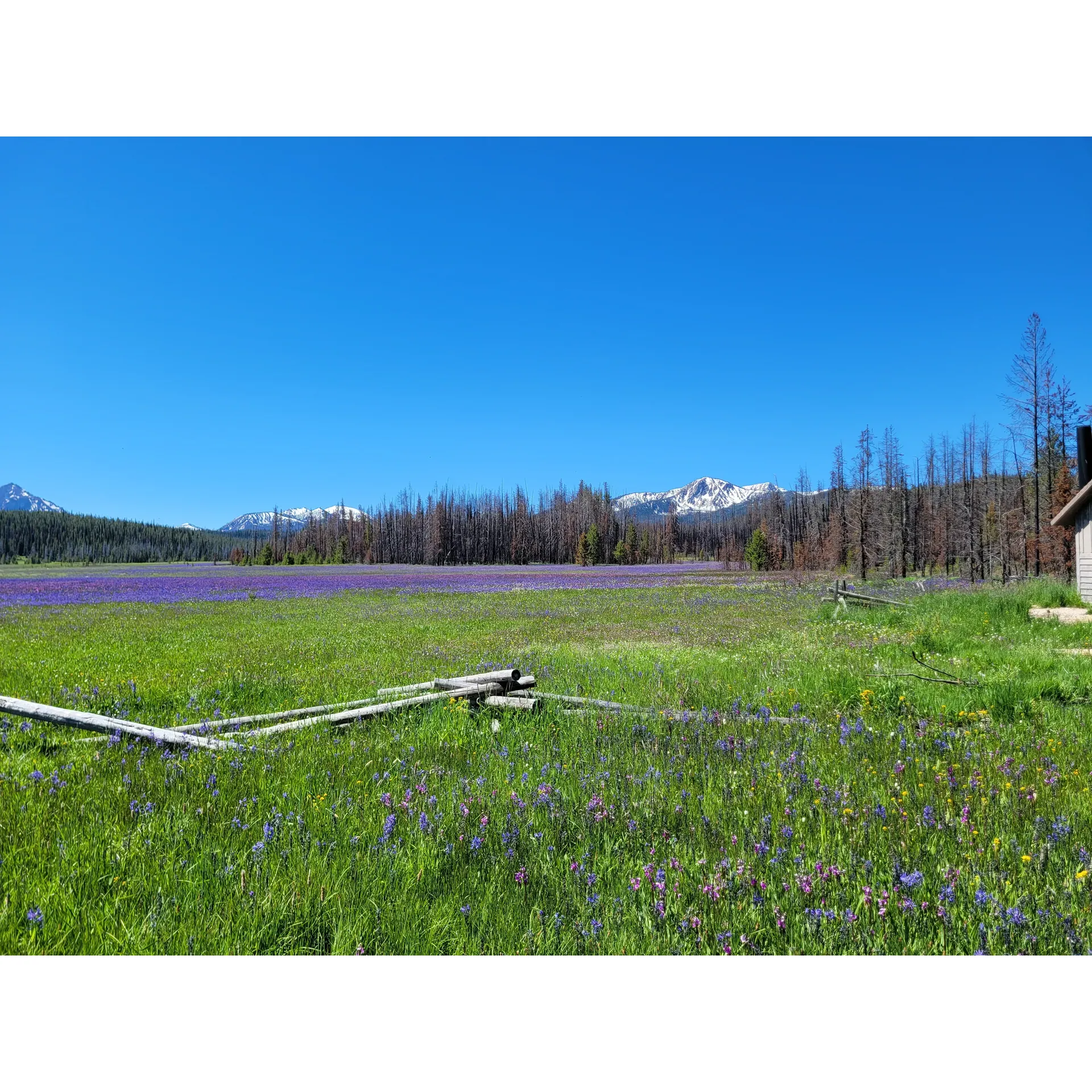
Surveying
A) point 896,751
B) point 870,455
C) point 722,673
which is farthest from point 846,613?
point 870,455

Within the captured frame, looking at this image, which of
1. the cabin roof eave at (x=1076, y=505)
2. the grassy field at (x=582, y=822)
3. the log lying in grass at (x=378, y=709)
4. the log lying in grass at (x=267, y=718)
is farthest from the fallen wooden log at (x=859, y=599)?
the log lying in grass at (x=267, y=718)

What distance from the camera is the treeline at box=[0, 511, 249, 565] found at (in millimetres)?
107500

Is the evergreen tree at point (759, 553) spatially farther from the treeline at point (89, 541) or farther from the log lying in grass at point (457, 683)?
the treeline at point (89, 541)

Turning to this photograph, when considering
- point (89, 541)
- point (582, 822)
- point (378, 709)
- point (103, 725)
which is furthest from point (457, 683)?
point (89, 541)

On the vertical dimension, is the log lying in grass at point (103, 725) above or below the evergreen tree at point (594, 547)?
below

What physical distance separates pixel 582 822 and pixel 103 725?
488cm

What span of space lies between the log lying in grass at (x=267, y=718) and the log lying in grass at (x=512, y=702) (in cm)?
151

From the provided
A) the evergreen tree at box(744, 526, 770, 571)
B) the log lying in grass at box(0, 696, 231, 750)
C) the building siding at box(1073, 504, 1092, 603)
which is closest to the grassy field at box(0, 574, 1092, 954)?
the log lying in grass at box(0, 696, 231, 750)

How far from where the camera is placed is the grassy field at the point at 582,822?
276 cm

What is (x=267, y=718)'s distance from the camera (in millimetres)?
6387

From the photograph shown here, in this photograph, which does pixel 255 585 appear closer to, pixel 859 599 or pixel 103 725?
pixel 859 599

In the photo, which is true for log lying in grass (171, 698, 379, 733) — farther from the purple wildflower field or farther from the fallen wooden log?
the purple wildflower field

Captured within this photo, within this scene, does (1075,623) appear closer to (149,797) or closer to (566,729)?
(566,729)
